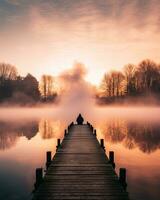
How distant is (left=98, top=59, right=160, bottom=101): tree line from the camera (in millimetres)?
106562

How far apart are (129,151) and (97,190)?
2302 cm

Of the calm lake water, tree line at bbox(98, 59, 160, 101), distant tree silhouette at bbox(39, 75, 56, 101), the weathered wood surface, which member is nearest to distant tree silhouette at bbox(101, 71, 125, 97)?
tree line at bbox(98, 59, 160, 101)

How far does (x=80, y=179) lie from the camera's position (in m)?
15.1

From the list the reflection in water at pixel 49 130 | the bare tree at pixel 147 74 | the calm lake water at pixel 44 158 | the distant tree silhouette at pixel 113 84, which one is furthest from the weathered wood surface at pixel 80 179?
the distant tree silhouette at pixel 113 84

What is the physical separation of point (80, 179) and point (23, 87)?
105m

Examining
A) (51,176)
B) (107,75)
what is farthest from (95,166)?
(107,75)

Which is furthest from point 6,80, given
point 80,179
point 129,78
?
point 80,179

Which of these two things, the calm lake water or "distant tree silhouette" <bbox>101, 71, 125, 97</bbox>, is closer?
the calm lake water

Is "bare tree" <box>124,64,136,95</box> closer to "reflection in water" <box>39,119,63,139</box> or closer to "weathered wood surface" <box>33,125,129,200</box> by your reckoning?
"reflection in water" <box>39,119,63,139</box>

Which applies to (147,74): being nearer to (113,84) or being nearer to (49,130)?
(113,84)

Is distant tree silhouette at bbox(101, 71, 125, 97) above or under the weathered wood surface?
above

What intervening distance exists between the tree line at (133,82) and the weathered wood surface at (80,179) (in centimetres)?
8841

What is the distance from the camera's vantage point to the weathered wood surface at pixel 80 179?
1295cm

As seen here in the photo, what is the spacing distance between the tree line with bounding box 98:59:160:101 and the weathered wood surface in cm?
8841
